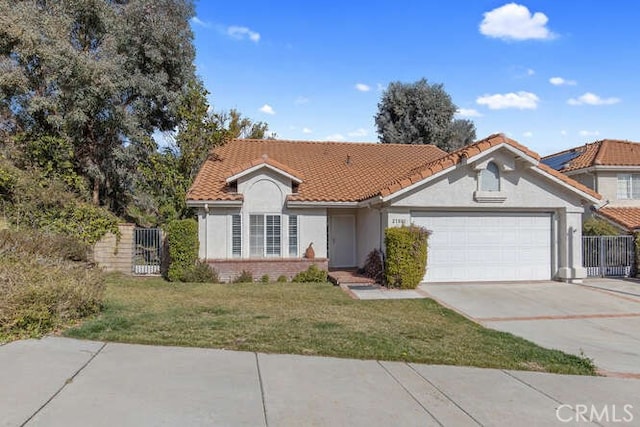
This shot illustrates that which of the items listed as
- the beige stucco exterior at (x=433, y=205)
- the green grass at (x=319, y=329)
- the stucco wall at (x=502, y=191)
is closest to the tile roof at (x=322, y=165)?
the beige stucco exterior at (x=433, y=205)

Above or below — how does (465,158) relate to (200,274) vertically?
above

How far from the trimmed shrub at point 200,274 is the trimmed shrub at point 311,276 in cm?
273

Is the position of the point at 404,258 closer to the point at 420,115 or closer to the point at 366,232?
the point at 366,232

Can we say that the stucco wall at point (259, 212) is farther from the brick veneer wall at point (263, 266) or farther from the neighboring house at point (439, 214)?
the brick veneer wall at point (263, 266)

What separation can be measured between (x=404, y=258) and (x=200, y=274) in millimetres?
6690

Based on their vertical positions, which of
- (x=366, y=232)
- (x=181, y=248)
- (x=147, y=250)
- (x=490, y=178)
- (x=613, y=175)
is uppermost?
(x=613, y=175)

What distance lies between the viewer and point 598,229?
716 inches

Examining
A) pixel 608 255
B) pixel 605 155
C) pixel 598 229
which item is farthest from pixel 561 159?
pixel 608 255

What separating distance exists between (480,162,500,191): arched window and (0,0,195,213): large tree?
46.1 ft

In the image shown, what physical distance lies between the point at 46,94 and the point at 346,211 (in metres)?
13.0

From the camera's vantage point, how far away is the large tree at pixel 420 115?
1380 inches

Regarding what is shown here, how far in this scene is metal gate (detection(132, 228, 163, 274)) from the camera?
1752 centimetres

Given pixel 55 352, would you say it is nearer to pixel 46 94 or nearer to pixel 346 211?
pixel 346 211

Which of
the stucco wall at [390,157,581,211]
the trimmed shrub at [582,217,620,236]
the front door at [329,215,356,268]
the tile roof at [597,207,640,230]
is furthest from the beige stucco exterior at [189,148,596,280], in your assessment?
the tile roof at [597,207,640,230]
